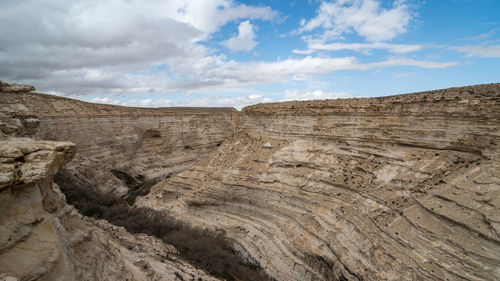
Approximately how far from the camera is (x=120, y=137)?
20.9 m

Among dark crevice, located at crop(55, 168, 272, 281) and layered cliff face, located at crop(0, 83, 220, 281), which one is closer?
layered cliff face, located at crop(0, 83, 220, 281)

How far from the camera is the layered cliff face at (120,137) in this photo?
1714 cm

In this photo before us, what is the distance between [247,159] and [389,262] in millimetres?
8905

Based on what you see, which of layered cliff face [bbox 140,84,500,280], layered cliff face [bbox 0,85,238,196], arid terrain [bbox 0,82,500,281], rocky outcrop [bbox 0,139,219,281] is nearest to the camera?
rocky outcrop [bbox 0,139,219,281]

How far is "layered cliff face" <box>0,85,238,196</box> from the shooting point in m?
17.1

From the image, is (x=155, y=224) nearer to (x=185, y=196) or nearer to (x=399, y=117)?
(x=185, y=196)

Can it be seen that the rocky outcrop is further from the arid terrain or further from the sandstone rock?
the sandstone rock

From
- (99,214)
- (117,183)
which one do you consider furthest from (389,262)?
(117,183)

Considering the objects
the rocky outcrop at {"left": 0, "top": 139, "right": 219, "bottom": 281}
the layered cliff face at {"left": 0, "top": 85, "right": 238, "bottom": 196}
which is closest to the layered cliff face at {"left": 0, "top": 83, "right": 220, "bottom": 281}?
the rocky outcrop at {"left": 0, "top": 139, "right": 219, "bottom": 281}

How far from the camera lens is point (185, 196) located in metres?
15.4

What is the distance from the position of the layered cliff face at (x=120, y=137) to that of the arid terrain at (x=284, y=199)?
0.54 feet

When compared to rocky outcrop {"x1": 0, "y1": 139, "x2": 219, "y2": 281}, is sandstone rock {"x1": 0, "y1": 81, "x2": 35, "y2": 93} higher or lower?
higher

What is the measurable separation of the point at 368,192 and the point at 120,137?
1869cm

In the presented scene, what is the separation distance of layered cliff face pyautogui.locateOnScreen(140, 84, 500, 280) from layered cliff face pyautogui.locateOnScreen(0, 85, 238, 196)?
687 cm
